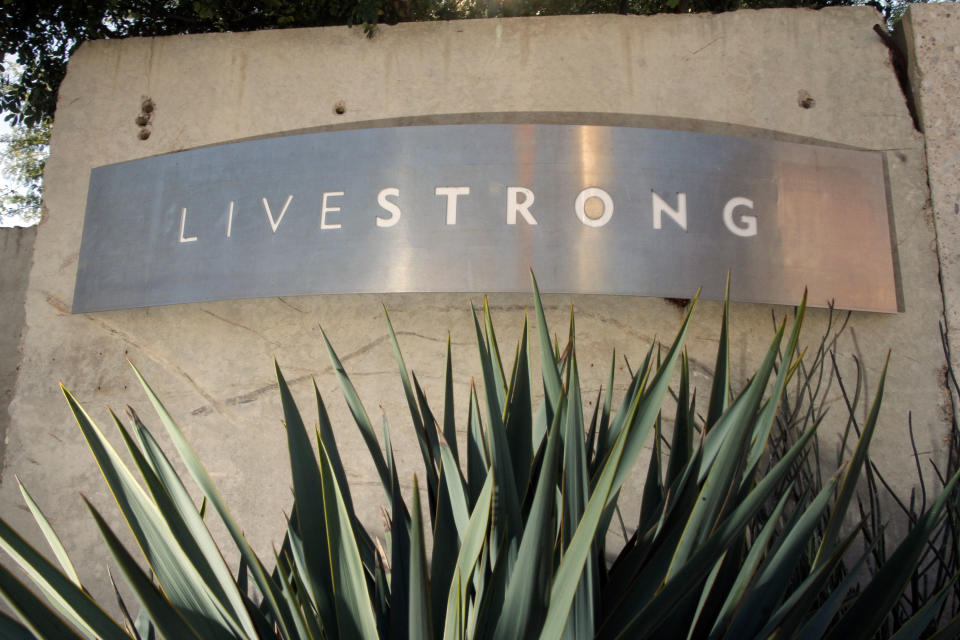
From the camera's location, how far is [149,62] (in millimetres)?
2574

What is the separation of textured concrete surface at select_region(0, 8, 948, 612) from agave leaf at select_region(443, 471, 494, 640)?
1.19 m

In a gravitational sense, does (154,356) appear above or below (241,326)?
below

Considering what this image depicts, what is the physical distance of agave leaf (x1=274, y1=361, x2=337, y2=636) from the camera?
3.44ft

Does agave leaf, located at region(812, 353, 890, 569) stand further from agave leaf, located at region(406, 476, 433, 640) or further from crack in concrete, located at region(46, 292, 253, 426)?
crack in concrete, located at region(46, 292, 253, 426)

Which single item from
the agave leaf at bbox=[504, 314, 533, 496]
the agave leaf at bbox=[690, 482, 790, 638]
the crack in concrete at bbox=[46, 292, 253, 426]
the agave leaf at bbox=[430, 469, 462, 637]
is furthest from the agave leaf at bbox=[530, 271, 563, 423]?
the crack in concrete at bbox=[46, 292, 253, 426]

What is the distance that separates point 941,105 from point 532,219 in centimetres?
127

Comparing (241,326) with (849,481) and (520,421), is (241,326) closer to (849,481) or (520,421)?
(520,421)

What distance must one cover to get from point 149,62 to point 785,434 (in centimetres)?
230

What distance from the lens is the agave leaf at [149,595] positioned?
851 mm

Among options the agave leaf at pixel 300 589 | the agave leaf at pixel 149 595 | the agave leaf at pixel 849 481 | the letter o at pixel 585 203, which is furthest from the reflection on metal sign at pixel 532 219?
the agave leaf at pixel 149 595

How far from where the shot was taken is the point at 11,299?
253 centimetres

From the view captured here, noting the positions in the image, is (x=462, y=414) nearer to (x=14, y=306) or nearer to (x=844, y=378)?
(x=844, y=378)

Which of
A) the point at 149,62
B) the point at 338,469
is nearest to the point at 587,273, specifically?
the point at 338,469

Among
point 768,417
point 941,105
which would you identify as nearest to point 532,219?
point 768,417
